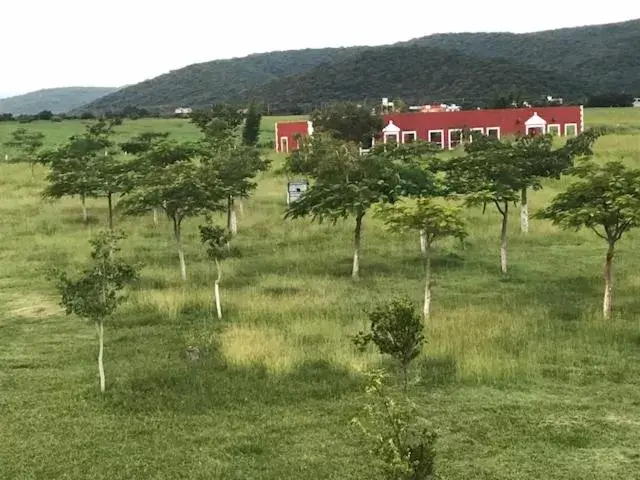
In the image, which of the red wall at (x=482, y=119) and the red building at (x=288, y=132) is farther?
the red building at (x=288, y=132)

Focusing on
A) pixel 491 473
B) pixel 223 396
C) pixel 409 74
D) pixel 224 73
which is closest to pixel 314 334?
pixel 223 396

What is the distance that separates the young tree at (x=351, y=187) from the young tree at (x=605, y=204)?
5.03m

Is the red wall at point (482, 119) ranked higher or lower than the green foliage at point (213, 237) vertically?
higher

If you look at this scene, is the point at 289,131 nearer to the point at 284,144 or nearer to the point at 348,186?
the point at 284,144

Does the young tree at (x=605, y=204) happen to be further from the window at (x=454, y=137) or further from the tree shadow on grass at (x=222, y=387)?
the window at (x=454, y=137)

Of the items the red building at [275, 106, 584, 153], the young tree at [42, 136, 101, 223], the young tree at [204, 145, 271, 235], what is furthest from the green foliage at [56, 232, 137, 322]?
the red building at [275, 106, 584, 153]

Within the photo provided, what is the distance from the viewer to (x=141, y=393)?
488 inches

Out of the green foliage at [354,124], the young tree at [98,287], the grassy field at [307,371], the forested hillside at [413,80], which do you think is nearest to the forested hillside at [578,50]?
the forested hillside at [413,80]

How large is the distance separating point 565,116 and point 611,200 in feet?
149

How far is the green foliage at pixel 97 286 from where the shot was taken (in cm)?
1267

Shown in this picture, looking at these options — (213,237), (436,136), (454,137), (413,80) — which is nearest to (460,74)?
(413,80)

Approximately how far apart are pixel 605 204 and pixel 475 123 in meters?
42.3

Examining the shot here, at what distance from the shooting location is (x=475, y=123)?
5734 centimetres

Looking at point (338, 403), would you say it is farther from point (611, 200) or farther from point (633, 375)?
point (611, 200)
